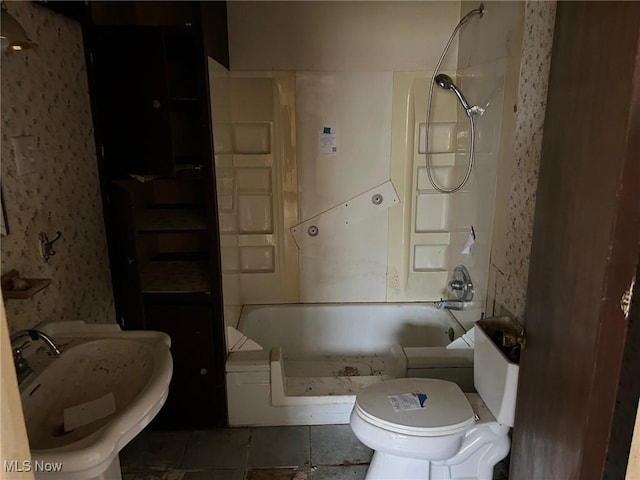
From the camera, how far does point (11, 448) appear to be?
0.61 metres

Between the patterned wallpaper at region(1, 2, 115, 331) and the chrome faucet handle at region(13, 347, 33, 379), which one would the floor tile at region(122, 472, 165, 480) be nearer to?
the patterned wallpaper at region(1, 2, 115, 331)

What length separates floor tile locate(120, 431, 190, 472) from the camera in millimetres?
2117

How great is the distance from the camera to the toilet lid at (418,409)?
1.69 metres

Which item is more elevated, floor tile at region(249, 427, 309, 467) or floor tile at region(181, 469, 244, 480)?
floor tile at region(249, 427, 309, 467)

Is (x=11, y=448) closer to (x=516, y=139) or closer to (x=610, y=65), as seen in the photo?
(x=610, y=65)

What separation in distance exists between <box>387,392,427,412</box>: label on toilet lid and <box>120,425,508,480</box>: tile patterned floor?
0.49m

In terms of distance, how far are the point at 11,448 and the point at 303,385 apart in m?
1.89

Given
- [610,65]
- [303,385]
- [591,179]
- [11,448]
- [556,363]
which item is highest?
[610,65]

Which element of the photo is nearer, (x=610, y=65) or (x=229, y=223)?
(x=610, y=65)

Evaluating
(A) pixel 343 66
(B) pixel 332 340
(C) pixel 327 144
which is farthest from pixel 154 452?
(A) pixel 343 66

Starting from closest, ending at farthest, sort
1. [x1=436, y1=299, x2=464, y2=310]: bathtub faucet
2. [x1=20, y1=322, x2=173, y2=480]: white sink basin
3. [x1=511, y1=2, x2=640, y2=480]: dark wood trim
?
[x1=511, y1=2, x2=640, y2=480]: dark wood trim < [x1=20, y1=322, x2=173, y2=480]: white sink basin < [x1=436, y1=299, x2=464, y2=310]: bathtub faucet

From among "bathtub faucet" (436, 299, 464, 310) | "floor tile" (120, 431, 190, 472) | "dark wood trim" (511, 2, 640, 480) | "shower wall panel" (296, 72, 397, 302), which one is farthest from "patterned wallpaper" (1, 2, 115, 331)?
"bathtub faucet" (436, 299, 464, 310)

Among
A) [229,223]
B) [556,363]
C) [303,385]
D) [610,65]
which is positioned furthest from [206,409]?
[610,65]

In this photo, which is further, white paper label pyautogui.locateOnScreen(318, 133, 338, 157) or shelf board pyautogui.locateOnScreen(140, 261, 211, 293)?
white paper label pyautogui.locateOnScreen(318, 133, 338, 157)
